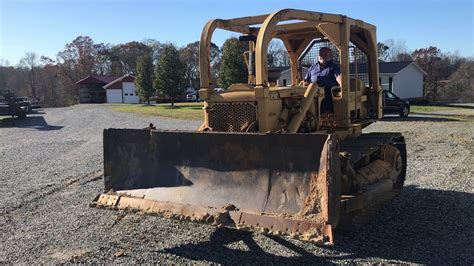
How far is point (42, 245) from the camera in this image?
5250 mm

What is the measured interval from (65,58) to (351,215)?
8270 centimetres

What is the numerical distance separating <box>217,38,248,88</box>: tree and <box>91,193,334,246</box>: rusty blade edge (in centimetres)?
3025

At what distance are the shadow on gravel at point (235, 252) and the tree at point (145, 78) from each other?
148 ft

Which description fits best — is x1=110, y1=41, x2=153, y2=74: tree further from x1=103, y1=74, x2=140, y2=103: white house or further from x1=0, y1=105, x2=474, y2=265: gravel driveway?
x1=0, y1=105, x2=474, y2=265: gravel driveway

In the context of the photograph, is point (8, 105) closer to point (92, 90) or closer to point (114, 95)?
point (114, 95)

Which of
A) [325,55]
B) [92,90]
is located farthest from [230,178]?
[92,90]

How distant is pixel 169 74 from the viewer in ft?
141

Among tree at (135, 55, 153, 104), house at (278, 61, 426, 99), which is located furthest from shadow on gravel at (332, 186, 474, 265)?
tree at (135, 55, 153, 104)

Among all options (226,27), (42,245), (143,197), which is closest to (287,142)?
(143,197)

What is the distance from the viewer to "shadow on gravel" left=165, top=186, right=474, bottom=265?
4.63 metres

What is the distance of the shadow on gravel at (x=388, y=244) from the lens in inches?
182

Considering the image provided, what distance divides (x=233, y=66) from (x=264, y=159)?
31094 millimetres

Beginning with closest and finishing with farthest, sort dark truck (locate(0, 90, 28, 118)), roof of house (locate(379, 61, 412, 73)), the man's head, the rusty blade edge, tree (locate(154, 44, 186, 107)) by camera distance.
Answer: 1. the rusty blade edge
2. the man's head
3. dark truck (locate(0, 90, 28, 118))
4. tree (locate(154, 44, 186, 107))
5. roof of house (locate(379, 61, 412, 73))

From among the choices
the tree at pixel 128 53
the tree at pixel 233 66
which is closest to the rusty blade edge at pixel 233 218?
the tree at pixel 233 66
